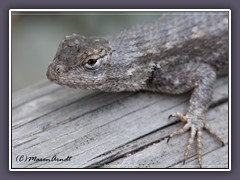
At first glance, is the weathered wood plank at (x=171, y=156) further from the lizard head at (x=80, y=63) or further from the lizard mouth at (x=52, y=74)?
the lizard mouth at (x=52, y=74)

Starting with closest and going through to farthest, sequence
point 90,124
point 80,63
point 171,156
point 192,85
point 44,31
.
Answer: point 171,156, point 80,63, point 90,124, point 192,85, point 44,31

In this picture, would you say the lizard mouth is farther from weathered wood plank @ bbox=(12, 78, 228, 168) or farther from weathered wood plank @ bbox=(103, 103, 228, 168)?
weathered wood plank @ bbox=(103, 103, 228, 168)

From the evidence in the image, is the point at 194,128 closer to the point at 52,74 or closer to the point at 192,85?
the point at 192,85

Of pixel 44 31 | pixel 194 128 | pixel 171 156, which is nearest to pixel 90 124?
pixel 171 156

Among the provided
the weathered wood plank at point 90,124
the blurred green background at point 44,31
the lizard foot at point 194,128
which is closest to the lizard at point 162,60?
the lizard foot at point 194,128

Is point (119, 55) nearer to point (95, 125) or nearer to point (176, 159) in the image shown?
point (95, 125)

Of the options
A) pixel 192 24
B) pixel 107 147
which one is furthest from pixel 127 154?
pixel 192 24

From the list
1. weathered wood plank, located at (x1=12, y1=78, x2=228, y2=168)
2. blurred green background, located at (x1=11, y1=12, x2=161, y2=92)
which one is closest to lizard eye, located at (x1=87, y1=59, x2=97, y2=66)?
weathered wood plank, located at (x1=12, y1=78, x2=228, y2=168)
